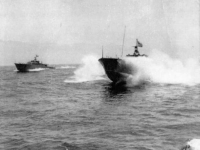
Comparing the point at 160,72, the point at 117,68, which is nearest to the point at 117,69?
the point at 117,68

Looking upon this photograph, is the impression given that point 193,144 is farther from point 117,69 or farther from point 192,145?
point 117,69

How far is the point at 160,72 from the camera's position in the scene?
207 feet

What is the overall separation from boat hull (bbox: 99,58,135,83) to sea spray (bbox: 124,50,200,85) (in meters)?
1.62

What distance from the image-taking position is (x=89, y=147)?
14.3m

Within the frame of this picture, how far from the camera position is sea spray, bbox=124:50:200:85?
5164cm

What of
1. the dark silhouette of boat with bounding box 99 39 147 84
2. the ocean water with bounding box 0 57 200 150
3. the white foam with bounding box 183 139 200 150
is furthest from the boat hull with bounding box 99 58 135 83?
the white foam with bounding box 183 139 200 150

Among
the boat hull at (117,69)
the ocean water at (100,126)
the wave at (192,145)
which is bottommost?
the ocean water at (100,126)

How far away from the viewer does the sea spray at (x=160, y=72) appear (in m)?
51.6

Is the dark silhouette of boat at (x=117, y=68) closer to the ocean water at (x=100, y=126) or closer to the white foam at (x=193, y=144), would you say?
the ocean water at (x=100, y=126)

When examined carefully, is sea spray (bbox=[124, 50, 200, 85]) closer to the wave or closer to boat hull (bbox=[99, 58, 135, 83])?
boat hull (bbox=[99, 58, 135, 83])

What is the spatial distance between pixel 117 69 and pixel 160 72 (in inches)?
833

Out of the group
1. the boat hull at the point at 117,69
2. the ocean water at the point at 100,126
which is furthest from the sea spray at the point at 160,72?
the ocean water at the point at 100,126

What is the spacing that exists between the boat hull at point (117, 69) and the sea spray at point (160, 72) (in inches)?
63.8

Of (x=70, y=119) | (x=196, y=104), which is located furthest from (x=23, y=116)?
(x=196, y=104)
